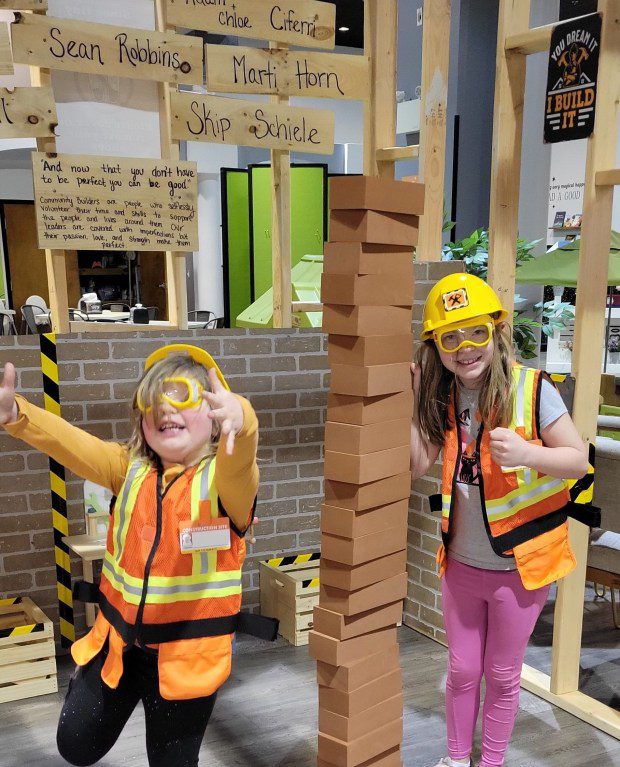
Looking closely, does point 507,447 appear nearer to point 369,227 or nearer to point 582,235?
point 369,227

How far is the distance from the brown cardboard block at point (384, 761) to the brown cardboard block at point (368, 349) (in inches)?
43.8

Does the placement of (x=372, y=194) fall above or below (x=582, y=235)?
above

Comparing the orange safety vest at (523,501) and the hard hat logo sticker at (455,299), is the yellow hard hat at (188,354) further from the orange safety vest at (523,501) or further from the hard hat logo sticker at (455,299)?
the orange safety vest at (523,501)

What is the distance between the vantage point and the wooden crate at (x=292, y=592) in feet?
11.7

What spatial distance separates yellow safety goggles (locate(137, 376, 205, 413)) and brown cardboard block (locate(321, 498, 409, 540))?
1.41 ft

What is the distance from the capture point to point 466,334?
2164 millimetres

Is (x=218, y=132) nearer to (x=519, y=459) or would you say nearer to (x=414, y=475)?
(x=414, y=475)

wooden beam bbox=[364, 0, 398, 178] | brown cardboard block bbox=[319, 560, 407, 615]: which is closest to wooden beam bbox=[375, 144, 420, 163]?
wooden beam bbox=[364, 0, 398, 178]

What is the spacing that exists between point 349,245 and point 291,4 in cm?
221

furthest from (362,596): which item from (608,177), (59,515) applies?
(59,515)

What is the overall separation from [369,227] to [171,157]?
1.91 meters

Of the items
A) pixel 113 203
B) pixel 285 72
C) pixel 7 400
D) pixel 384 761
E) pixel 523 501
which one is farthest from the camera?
pixel 285 72

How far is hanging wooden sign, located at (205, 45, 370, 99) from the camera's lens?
3.35 metres

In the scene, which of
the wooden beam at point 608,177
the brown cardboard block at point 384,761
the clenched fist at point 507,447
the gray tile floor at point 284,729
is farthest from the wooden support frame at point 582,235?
the brown cardboard block at point 384,761
